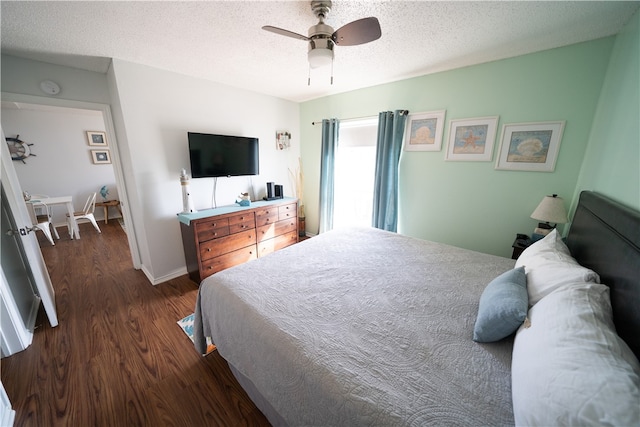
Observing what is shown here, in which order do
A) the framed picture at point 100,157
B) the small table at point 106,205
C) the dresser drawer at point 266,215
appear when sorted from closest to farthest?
the dresser drawer at point 266,215, the small table at point 106,205, the framed picture at point 100,157

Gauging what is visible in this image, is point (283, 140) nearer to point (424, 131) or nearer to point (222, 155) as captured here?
point (222, 155)

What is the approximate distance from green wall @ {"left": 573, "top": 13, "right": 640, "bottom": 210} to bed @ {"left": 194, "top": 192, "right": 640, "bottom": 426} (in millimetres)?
152

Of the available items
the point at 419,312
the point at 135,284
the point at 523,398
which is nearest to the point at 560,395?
the point at 523,398

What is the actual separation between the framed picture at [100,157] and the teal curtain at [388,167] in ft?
20.2

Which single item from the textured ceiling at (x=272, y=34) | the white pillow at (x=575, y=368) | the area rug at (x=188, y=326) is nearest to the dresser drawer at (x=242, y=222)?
the area rug at (x=188, y=326)

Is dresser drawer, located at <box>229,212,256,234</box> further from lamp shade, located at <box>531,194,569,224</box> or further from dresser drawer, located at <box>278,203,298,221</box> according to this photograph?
lamp shade, located at <box>531,194,569,224</box>

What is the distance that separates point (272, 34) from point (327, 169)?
2058 mm

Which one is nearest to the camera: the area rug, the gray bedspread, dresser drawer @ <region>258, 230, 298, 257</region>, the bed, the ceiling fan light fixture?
the bed

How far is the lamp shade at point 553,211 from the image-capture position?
1.88 m

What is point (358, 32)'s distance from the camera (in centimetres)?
139

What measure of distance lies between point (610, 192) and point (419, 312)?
1438 mm

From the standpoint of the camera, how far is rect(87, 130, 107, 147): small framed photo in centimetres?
493

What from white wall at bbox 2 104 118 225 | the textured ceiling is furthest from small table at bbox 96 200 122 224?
the textured ceiling

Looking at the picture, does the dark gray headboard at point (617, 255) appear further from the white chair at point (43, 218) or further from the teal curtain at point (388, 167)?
the white chair at point (43, 218)
